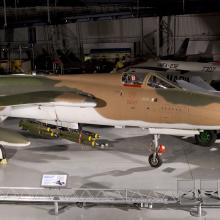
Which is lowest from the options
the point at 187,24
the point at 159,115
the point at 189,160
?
the point at 189,160

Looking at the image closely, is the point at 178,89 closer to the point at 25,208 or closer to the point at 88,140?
the point at 88,140

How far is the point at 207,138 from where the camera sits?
10953 millimetres

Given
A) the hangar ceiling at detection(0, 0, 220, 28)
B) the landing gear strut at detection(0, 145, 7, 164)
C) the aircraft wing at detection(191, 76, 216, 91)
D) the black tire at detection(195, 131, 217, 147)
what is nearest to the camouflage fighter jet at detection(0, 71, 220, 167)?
the landing gear strut at detection(0, 145, 7, 164)

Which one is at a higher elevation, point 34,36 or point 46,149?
point 34,36

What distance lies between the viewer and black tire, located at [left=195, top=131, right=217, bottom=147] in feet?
35.7

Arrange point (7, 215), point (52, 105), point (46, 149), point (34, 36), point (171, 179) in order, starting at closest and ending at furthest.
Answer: point (7, 215) < point (171, 179) < point (52, 105) < point (46, 149) < point (34, 36)

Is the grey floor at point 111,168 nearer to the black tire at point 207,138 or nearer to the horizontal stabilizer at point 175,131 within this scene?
the black tire at point 207,138

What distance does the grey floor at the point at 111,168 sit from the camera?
705 centimetres

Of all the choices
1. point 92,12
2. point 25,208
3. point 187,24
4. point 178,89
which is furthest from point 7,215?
point 187,24

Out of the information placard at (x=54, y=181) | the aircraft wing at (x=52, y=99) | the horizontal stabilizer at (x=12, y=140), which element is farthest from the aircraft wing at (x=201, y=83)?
the information placard at (x=54, y=181)

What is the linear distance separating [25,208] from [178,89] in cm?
414

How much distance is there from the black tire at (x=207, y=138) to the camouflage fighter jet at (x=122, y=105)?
1.73 m

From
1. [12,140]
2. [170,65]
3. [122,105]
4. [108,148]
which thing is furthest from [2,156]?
[170,65]

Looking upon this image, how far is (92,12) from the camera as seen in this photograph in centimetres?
2269
